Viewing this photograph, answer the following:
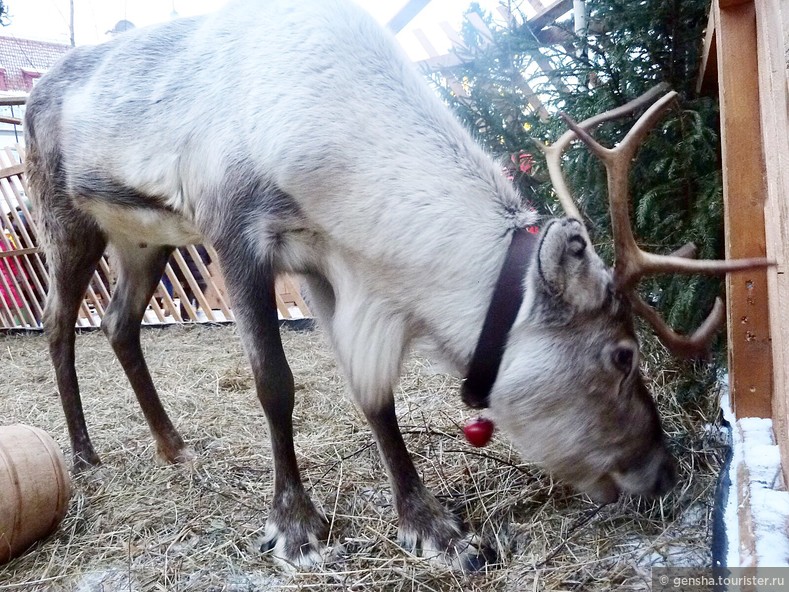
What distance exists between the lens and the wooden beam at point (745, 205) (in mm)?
1780

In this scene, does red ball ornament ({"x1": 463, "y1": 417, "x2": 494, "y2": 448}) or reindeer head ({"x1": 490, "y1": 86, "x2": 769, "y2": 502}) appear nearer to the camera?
reindeer head ({"x1": 490, "y1": 86, "x2": 769, "y2": 502})

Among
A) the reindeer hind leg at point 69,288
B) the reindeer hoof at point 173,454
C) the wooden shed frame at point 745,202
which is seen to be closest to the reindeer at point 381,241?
the wooden shed frame at point 745,202

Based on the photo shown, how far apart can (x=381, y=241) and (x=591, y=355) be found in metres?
0.55

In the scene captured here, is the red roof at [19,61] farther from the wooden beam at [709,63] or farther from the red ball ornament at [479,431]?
the red ball ornament at [479,431]

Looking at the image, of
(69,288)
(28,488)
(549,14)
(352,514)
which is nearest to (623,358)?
(352,514)

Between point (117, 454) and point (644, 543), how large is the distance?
201 centimetres

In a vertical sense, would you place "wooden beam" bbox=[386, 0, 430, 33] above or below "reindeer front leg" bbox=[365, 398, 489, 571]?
above

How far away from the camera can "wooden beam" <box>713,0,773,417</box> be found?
1780mm

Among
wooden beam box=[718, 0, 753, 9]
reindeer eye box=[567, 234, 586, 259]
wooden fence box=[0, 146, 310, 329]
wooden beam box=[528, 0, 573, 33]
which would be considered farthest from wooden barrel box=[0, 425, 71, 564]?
wooden fence box=[0, 146, 310, 329]

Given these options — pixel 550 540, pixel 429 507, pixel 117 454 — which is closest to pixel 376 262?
pixel 429 507

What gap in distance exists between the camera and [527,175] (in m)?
2.87

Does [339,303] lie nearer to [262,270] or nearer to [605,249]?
[262,270]

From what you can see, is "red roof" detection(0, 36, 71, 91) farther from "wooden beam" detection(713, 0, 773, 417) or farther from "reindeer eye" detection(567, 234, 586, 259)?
"reindeer eye" detection(567, 234, 586, 259)

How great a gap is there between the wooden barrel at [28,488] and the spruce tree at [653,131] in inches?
75.0
